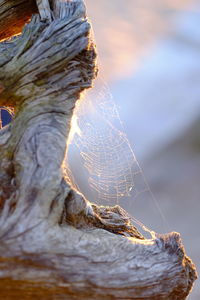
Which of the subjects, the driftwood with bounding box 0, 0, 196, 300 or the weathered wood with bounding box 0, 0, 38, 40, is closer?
the driftwood with bounding box 0, 0, 196, 300

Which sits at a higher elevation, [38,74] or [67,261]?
[38,74]

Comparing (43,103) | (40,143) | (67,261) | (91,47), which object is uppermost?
(91,47)

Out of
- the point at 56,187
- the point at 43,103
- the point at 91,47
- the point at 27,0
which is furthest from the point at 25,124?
the point at 27,0

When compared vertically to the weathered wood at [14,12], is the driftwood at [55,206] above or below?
below

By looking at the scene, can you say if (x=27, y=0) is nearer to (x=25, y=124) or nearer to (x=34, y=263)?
(x=25, y=124)

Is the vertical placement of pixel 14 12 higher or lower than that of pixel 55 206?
higher

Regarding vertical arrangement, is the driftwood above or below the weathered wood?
below

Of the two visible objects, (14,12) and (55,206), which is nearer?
(55,206)

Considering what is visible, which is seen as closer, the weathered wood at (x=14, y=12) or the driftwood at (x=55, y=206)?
the driftwood at (x=55, y=206)
